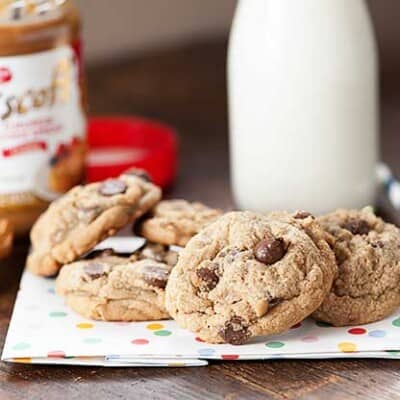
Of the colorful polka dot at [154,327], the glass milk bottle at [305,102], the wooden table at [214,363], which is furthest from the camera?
the glass milk bottle at [305,102]

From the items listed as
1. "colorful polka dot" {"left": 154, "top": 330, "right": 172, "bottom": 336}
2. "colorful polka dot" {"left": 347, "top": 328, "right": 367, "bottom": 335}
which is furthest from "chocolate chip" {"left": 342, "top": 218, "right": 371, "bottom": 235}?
"colorful polka dot" {"left": 154, "top": 330, "right": 172, "bottom": 336}

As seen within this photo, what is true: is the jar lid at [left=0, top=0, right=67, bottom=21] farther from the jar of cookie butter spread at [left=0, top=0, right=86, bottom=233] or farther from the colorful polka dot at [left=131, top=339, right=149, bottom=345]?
the colorful polka dot at [left=131, top=339, right=149, bottom=345]

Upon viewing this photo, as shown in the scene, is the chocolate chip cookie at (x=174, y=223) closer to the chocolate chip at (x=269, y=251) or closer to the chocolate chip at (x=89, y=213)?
the chocolate chip at (x=89, y=213)

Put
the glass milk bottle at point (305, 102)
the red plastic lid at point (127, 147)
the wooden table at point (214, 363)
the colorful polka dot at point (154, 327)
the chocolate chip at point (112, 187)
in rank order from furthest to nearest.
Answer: the red plastic lid at point (127, 147) → the glass milk bottle at point (305, 102) → the chocolate chip at point (112, 187) → the colorful polka dot at point (154, 327) → the wooden table at point (214, 363)

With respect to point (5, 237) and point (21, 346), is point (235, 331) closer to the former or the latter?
point (21, 346)

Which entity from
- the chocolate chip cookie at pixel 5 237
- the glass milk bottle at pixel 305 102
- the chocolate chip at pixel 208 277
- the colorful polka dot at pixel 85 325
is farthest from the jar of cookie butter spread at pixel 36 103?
the chocolate chip at pixel 208 277

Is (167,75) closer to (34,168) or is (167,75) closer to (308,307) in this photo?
(34,168)

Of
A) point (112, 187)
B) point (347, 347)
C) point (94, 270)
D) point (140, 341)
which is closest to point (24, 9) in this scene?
point (112, 187)
